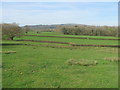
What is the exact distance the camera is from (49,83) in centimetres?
769

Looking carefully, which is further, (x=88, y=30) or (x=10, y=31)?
(x=88, y=30)

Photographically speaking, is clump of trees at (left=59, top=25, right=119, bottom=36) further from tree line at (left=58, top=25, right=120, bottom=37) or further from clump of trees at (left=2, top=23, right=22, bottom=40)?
clump of trees at (left=2, top=23, right=22, bottom=40)

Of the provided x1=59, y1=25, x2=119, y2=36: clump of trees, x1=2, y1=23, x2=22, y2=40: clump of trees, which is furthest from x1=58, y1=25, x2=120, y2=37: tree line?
x1=2, y1=23, x2=22, y2=40: clump of trees

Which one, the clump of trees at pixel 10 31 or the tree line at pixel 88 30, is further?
the tree line at pixel 88 30

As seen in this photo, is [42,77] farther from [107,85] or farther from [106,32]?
[106,32]

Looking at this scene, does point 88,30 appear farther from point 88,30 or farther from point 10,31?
point 10,31

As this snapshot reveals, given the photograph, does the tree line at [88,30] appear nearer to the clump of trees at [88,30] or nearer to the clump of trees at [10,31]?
the clump of trees at [88,30]

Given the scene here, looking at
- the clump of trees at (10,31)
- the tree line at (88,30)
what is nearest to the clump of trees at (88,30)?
the tree line at (88,30)

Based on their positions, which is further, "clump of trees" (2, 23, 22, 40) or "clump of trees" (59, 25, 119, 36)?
"clump of trees" (59, 25, 119, 36)

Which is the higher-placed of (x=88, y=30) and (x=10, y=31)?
(x=88, y=30)

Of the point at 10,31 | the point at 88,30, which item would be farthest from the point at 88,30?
the point at 10,31

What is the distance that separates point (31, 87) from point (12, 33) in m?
35.9

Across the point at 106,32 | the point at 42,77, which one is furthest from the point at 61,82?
the point at 106,32

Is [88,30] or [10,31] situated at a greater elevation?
[88,30]
